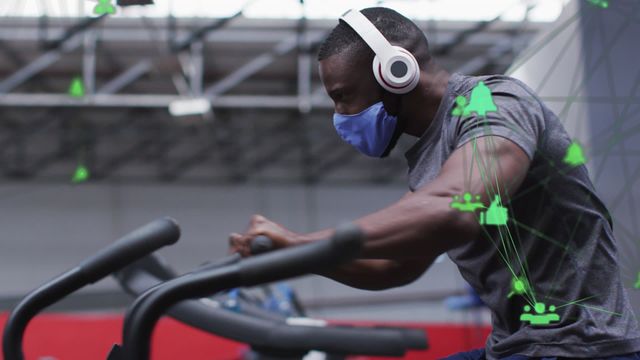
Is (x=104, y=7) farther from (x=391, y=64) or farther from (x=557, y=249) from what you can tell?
(x=557, y=249)

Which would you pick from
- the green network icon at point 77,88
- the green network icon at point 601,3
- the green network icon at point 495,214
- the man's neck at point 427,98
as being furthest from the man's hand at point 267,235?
the green network icon at point 77,88

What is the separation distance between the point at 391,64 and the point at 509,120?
0.20 m

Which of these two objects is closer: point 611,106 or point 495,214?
point 495,214

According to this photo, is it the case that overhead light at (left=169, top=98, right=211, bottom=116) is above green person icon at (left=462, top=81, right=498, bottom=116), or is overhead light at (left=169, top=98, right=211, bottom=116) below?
below

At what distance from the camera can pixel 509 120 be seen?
0.92 meters

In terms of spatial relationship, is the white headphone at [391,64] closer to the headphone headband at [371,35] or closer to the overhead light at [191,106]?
the headphone headband at [371,35]

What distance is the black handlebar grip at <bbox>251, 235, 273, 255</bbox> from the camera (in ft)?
2.70

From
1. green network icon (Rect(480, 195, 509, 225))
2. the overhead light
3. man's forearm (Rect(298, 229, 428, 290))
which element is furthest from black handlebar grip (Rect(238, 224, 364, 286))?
the overhead light

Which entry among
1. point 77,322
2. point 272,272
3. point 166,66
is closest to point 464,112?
point 272,272

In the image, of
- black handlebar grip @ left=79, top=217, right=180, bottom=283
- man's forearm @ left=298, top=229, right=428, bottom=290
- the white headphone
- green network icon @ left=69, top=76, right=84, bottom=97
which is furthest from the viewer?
green network icon @ left=69, top=76, right=84, bottom=97

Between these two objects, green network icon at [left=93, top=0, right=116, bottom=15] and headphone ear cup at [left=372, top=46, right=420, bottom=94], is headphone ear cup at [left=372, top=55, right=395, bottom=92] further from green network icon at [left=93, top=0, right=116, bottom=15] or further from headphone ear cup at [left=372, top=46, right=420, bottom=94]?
green network icon at [left=93, top=0, right=116, bottom=15]

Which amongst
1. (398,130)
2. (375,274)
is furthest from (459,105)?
(375,274)

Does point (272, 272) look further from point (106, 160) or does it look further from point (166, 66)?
point (106, 160)

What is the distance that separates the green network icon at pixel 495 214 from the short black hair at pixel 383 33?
268 millimetres
